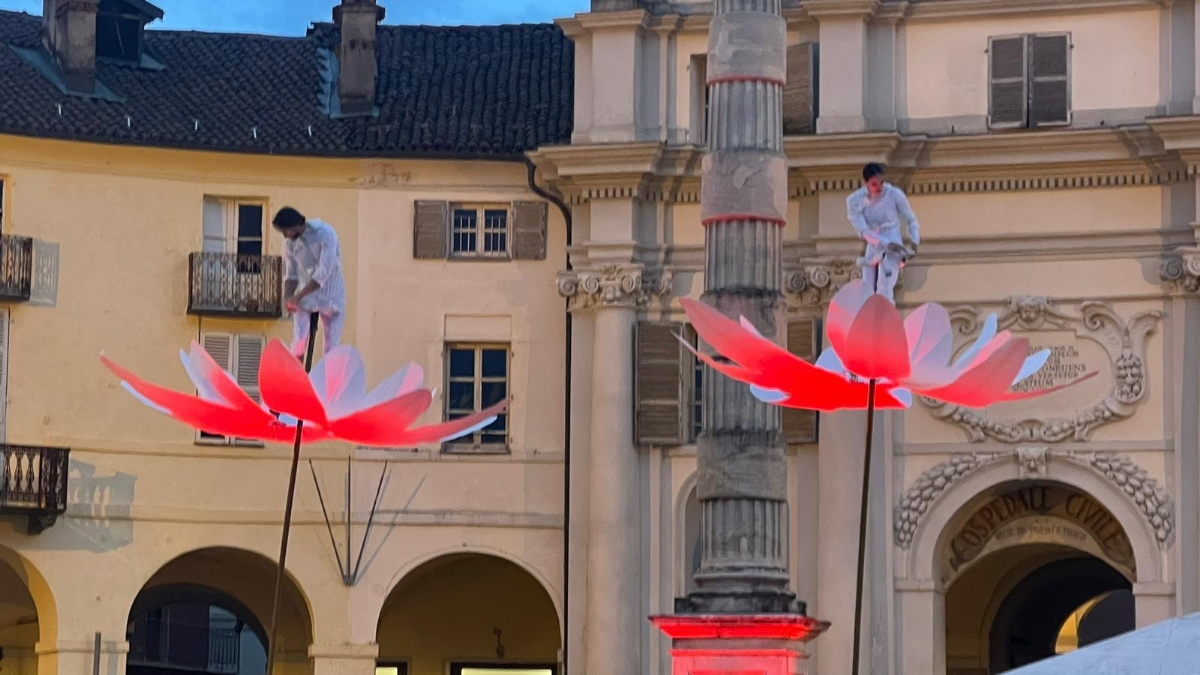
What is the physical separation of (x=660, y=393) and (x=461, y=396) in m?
2.82

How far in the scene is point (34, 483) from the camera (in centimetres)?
3650

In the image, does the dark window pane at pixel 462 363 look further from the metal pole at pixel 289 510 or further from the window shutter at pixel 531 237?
the metal pole at pixel 289 510

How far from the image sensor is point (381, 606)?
38.4 metres

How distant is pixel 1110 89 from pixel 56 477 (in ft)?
46.9

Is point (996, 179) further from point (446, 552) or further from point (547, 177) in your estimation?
point (446, 552)

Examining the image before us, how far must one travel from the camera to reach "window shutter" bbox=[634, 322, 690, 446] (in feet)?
124

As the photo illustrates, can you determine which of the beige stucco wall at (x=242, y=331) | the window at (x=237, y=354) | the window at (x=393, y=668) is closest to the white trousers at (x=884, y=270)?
the beige stucco wall at (x=242, y=331)

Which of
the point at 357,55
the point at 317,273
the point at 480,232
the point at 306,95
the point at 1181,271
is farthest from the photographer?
the point at 357,55

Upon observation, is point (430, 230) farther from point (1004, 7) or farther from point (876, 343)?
point (876, 343)

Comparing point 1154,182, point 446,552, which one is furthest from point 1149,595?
point 446,552

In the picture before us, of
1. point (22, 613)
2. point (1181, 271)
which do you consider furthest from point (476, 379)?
point (1181, 271)

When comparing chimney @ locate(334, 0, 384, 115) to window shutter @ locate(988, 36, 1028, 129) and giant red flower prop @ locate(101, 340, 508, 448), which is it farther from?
giant red flower prop @ locate(101, 340, 508, 448)

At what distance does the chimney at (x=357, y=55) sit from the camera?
130 ft

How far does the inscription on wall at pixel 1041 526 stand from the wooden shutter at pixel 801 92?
5486 mm
